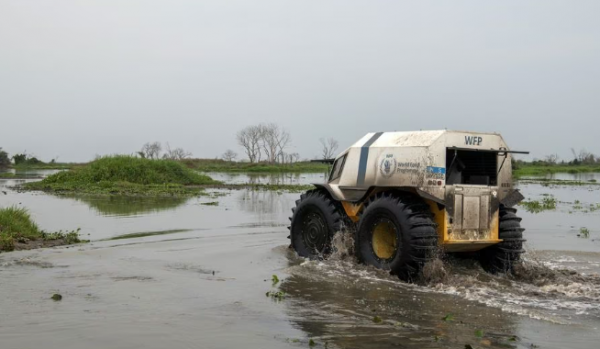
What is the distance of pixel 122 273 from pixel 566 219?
51.1 ft

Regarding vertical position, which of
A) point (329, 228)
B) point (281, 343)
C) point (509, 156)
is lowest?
point (281, 343)

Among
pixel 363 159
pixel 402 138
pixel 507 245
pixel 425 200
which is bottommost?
pixel 507 245

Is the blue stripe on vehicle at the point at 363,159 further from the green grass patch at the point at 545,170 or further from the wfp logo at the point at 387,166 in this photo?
the green grass patch at the point at 545,170

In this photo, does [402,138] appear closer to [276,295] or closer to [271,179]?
[276,295]

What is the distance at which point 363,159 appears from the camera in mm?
11109

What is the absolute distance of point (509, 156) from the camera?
10398 mm

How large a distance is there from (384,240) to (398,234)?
948mm

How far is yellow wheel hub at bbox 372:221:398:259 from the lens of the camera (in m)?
10.3

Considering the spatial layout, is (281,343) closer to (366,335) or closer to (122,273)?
(366,335)

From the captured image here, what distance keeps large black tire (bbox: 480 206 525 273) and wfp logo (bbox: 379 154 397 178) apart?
2060 mm

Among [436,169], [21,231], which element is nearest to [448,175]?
[436,169]

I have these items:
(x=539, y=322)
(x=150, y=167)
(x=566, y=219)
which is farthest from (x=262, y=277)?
(x=150, y=167)

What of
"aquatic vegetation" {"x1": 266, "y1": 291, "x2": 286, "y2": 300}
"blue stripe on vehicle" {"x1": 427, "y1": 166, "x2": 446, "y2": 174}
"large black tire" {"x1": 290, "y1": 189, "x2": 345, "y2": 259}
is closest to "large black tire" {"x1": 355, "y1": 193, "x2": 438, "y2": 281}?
"blue stripe on vehicle" {"x1": 427, "y1": 166, "x2": 446, "y2": 174}

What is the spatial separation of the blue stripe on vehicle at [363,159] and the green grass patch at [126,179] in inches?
782
